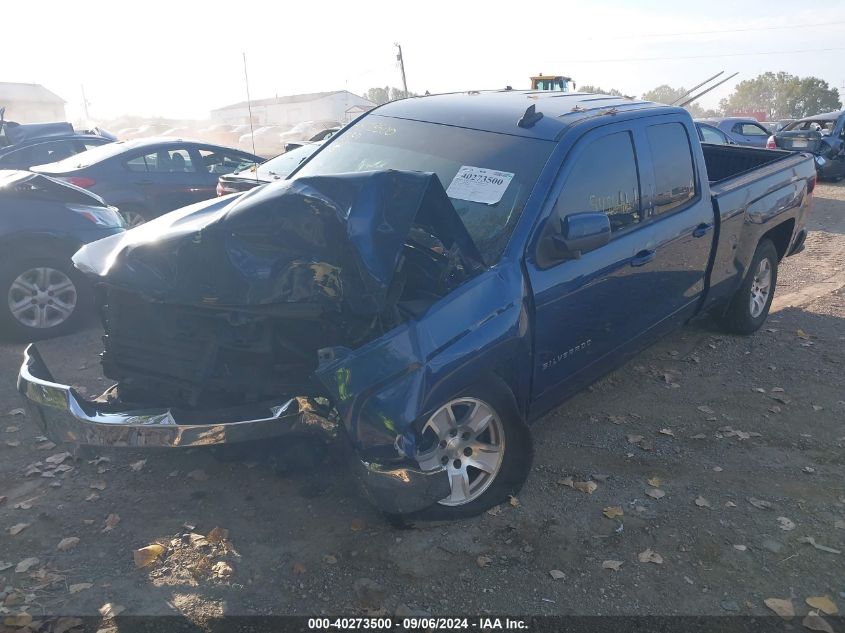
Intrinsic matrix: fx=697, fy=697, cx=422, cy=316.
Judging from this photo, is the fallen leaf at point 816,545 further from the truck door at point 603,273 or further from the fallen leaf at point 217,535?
the fallen leaf at point 217,535

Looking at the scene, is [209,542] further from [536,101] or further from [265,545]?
[536,101]

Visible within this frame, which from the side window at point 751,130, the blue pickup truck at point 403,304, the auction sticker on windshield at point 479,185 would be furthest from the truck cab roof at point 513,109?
the side window at point 751,130

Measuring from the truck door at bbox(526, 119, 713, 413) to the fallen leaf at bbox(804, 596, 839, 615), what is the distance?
158 centimetres

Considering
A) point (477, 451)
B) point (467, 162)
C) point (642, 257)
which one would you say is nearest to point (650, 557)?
point (477, 451)

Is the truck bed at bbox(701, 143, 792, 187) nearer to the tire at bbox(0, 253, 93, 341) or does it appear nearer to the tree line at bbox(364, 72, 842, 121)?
the tire at bbox(0, 253, 93, 341)

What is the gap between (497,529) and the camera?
3576mm

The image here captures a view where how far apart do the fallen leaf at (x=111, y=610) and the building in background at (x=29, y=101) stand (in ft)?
255

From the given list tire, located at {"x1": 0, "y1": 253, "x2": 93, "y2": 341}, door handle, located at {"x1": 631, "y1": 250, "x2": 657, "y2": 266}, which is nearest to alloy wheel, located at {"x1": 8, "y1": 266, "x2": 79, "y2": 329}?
tire, located at {"x1": 0, "y1": 253, "x2": 93, "y2": 341}

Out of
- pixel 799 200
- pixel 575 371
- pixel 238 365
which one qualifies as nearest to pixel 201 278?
pixel 238 365

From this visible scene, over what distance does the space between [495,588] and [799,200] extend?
5.17 meters

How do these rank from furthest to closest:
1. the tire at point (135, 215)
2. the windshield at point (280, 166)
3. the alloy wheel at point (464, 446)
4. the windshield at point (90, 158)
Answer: the tire at point (135, 215)
the windshield at point (90, 158)
the windshield at point (280, 166)
the alloy wheel at point (464, 446)

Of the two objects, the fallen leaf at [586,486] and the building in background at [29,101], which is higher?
the building in background at [29,101]

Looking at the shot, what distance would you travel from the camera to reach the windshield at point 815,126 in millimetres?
17138

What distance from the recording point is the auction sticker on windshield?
390 centimetres
